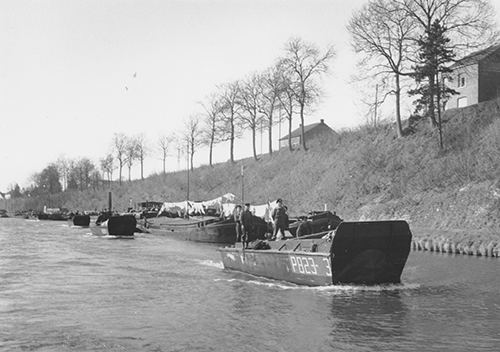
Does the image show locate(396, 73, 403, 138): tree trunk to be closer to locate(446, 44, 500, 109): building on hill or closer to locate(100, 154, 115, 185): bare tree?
locate(446, 44, 500, 109): building on hill

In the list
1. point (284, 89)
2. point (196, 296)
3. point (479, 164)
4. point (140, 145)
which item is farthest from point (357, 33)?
point (140, 145)

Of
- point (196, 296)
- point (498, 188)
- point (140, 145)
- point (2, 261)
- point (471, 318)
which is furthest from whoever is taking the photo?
point (140, 145)

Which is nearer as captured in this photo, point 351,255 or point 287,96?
point 351,255

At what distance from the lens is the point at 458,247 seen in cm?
2867

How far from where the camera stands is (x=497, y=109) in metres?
47.3

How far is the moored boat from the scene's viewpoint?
16.4 meters

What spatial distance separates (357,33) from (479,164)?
17405mm

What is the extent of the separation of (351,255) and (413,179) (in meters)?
28.7

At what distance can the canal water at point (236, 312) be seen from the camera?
11.7 metres

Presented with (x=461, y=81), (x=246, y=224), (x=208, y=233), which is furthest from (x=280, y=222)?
(x=461, y=81)

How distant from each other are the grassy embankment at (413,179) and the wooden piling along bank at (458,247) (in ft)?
0.18

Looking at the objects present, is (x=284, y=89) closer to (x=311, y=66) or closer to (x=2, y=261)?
(x=311, y=66)

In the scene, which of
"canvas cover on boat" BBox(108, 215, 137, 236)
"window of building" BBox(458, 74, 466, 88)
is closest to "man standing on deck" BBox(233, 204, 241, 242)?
"canvas cover on boat" BBox(108, 215, 137, 236)

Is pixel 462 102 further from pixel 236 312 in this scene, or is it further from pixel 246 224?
pixel 236 312
